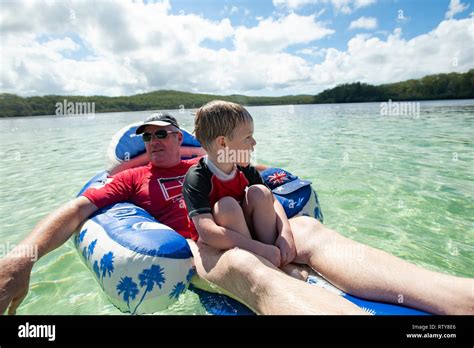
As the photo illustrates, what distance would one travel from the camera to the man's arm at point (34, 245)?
6.20 feet

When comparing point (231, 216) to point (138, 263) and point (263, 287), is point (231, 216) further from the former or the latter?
point (138, 263)

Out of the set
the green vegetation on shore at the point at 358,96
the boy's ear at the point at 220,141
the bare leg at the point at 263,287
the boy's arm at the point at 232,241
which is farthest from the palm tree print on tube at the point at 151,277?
the green vegetation on shore at the point at 358,96

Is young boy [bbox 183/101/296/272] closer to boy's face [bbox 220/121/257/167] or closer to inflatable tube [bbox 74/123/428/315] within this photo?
boy's face [bbox 220/121/257/167]

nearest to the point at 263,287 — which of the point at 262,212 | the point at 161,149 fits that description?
the point at 262,212

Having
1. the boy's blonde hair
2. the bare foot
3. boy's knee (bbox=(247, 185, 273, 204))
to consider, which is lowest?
the bare foot

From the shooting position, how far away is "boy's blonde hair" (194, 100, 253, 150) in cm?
210

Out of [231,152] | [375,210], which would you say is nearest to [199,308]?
[231,152]

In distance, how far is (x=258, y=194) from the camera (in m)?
2.22

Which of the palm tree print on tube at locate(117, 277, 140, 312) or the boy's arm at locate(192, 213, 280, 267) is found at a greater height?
the boy's arm at locate(192, 213, 280, 267)

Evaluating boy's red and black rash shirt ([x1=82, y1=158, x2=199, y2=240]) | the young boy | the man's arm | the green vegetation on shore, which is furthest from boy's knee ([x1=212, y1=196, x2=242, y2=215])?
the green vegetation on shore

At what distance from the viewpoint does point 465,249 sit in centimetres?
321

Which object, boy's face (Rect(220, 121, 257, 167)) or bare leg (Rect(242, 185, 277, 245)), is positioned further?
bare leg (Rect(242, 185, 277, 245))

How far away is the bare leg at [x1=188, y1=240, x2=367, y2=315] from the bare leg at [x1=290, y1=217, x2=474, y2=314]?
0.33m
